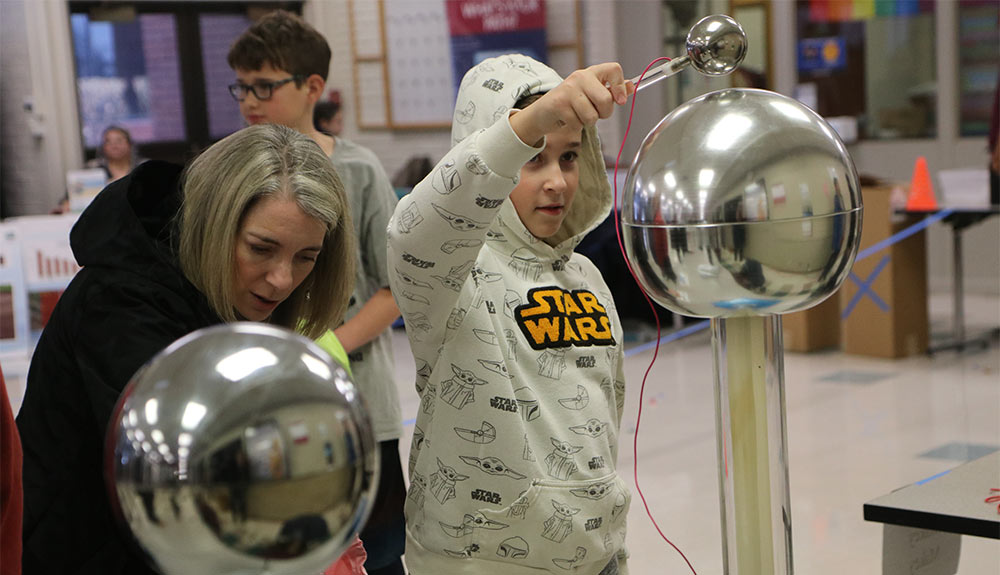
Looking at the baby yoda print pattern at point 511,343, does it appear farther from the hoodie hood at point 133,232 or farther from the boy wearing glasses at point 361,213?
the boy wearing glasses at point 361,213

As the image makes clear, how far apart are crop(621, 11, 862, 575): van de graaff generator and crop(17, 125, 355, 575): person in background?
556 millimetres

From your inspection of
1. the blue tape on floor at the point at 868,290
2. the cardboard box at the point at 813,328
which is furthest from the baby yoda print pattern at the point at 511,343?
the cardboard box at the point at 813,328

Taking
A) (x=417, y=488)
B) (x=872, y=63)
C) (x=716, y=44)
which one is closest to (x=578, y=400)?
(x=417, y=488)

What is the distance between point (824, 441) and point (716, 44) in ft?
13.3

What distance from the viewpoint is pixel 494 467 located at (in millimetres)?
1490

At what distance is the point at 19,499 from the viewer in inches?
37.6

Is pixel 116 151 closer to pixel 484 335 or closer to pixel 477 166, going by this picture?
pixel 484 335

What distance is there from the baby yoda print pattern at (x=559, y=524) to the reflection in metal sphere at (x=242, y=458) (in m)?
0.91

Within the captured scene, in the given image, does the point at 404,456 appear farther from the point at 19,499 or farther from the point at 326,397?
the point at 326,397

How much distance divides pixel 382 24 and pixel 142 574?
8.91m

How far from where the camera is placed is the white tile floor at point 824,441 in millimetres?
3514

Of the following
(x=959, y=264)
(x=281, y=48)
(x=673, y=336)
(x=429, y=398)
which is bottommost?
(x=673, y=336)

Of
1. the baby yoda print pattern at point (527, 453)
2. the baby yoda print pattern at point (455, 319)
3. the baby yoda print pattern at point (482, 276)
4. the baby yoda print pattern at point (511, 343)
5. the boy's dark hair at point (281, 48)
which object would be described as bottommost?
the baby yoda print pattern at point (527, 453)

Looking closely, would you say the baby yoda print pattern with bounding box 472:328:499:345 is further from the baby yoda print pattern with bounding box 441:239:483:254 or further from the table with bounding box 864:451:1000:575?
the table with bounding box 864:451:1000:575
